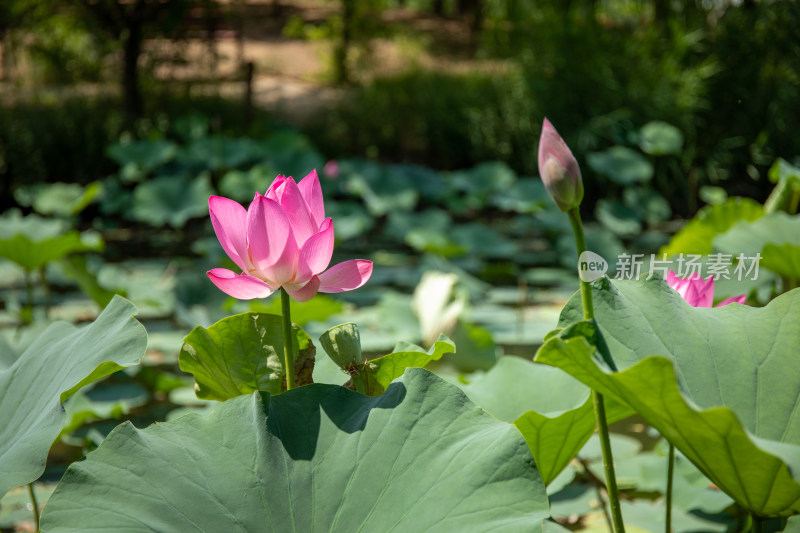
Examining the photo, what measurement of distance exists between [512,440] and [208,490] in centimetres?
25

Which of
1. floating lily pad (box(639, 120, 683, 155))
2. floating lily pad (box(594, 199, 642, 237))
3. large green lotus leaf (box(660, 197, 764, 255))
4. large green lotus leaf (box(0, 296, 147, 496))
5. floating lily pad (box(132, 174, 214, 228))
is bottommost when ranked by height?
floating lily pad (box(594, 199, 642, 237))

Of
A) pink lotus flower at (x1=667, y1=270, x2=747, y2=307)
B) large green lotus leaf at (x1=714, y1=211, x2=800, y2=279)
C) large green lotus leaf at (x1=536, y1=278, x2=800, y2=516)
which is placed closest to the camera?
large green lotus leaf at (x1=536, y1=278, x2=800, y2=516)

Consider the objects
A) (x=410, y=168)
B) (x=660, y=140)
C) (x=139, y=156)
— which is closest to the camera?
(x=660, y=140)

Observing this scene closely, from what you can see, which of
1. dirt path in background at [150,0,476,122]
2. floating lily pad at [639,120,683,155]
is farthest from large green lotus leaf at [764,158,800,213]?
dirt path in background at [150,0,476,122]

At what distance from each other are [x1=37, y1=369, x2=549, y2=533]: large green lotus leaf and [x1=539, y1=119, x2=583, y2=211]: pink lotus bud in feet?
0.61

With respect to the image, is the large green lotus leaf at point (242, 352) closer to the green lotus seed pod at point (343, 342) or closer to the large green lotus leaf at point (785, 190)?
the green lotus seed pod at point (343, 342)

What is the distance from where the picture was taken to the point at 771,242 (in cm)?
144

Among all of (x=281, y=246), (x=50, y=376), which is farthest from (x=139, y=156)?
(x=281, y=246)

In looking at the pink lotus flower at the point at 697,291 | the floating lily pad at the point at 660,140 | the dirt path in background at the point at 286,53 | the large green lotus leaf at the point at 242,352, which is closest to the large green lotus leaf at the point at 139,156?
the dirt path in background at the point at 286,53

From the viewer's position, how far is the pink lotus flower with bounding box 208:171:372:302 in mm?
616

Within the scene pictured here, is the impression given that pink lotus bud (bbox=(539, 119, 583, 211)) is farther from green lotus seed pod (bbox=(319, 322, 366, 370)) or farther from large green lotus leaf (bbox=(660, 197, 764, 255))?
large green lotus leaf (bbox=(660, 197, 764, 255))

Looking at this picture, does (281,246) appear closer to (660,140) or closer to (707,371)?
(707,371)

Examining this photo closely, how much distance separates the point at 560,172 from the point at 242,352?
34 centimetres

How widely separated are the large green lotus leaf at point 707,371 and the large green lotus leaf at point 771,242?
0.71 m
